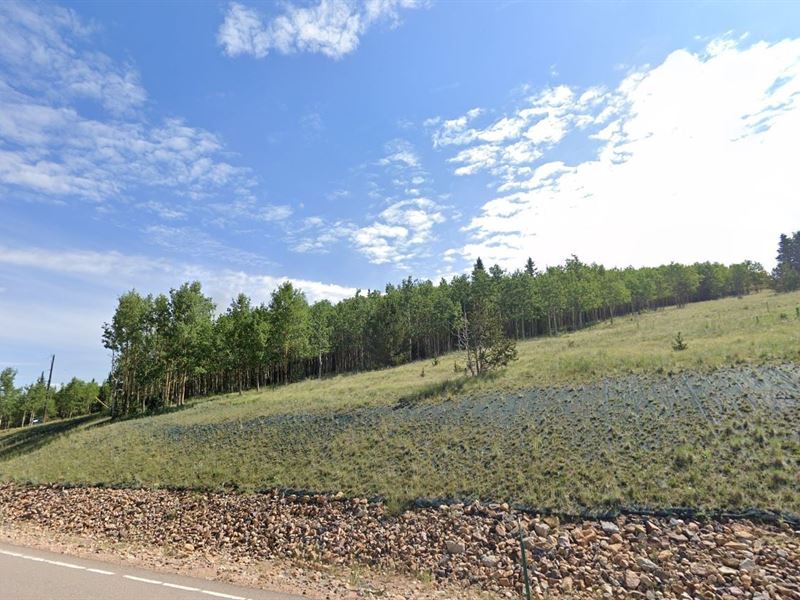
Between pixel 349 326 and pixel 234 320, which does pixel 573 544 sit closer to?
pixel 234 320

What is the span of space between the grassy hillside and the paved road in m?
6.90

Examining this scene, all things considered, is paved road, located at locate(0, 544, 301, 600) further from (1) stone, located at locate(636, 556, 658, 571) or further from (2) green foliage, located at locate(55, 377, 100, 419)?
(2) green foliage, located at locate(55, 377, 100, 419)

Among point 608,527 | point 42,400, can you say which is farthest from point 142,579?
point 42,400

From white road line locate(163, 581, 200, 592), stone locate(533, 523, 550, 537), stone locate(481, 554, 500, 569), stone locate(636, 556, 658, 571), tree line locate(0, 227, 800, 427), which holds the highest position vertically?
tree line locate(0, 227, 800, 427)

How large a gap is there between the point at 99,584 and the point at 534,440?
14845mm

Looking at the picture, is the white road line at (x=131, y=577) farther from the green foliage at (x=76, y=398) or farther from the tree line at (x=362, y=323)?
the green foliage at (x=76, y=398)

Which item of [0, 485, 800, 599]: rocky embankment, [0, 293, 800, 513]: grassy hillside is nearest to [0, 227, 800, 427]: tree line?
[0, 293, 800, 513]: grassy hillside

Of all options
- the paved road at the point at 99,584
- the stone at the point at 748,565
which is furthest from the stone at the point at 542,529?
the paved road at the point at 99,584

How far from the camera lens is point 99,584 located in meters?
10.1

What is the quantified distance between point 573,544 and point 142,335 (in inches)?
2106

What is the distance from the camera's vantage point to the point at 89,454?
1144 inches

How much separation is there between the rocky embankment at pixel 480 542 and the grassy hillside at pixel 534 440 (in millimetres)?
1094

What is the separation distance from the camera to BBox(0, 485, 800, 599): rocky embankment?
378 inches

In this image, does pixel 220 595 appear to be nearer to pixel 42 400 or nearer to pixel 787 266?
pixel 42 400
